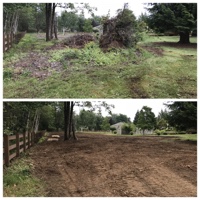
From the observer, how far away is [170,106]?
9195 mm

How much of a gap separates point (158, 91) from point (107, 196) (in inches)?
123

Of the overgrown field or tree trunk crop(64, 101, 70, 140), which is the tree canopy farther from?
tree trunk crop(64, 101, 70, 140)

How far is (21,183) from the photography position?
4.43m

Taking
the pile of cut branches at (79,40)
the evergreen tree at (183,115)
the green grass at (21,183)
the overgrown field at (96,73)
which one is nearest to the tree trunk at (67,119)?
the pile of cut branches at (79,40)

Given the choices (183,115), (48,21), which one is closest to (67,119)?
(48,21)

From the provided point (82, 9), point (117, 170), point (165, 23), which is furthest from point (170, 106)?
point (82, 9)

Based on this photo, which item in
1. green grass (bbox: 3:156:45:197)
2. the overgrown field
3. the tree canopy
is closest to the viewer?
green grass (bbox: 3:156:45:197)

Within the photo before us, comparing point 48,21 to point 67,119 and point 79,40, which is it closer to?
point 79,40

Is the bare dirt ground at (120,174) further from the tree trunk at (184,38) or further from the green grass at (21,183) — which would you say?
the tree trunk at (184,38)

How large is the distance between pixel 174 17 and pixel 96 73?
218 inches

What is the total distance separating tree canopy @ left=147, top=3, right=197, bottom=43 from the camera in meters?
10.3

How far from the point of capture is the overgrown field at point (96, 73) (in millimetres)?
6113

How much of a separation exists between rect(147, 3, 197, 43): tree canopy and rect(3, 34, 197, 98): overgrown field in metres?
1.89

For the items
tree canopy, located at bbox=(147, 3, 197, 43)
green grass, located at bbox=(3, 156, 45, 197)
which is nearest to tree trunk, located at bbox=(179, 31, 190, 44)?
tree canopy, located at bbox=(147, 3, 197, 43)
